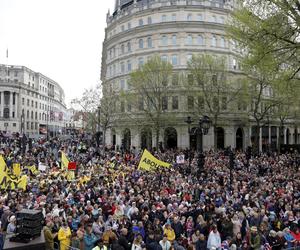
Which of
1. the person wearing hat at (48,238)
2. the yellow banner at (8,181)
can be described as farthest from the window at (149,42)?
the person wearing hat at (48,238)

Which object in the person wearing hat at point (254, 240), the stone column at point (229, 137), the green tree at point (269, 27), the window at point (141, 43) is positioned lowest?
the person wearing hat at point (254, 240)

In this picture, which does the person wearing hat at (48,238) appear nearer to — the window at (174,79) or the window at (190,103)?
the window at (190,103)

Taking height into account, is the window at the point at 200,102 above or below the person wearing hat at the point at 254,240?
above

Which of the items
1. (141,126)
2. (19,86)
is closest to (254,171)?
(141,126)

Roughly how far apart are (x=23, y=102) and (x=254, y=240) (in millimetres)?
108264

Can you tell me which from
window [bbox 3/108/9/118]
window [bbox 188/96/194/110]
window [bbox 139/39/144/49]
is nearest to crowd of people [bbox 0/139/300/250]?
window [bbox 188/96/194/110]

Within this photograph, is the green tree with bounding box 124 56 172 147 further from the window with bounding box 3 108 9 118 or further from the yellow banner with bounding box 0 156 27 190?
the window with bounding box 3 108 9 118

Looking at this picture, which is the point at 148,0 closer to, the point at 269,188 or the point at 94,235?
the point at 269,188

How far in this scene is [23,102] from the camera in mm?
110750

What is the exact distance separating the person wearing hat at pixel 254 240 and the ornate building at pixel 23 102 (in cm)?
8477

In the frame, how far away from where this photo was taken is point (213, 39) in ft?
190

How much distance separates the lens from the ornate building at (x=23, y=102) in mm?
105062

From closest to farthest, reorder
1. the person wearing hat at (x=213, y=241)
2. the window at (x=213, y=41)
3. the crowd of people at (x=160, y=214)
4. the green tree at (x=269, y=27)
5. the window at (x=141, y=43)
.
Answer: the crowd of people at (x=160, y=214) < the person wearing hat at (x=213, y=241) < the green tree at (x=269, y=27) < the window at (x=213, y=41) < the window at (x=141, y=43)

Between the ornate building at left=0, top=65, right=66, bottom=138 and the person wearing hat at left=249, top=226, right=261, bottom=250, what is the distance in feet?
278
